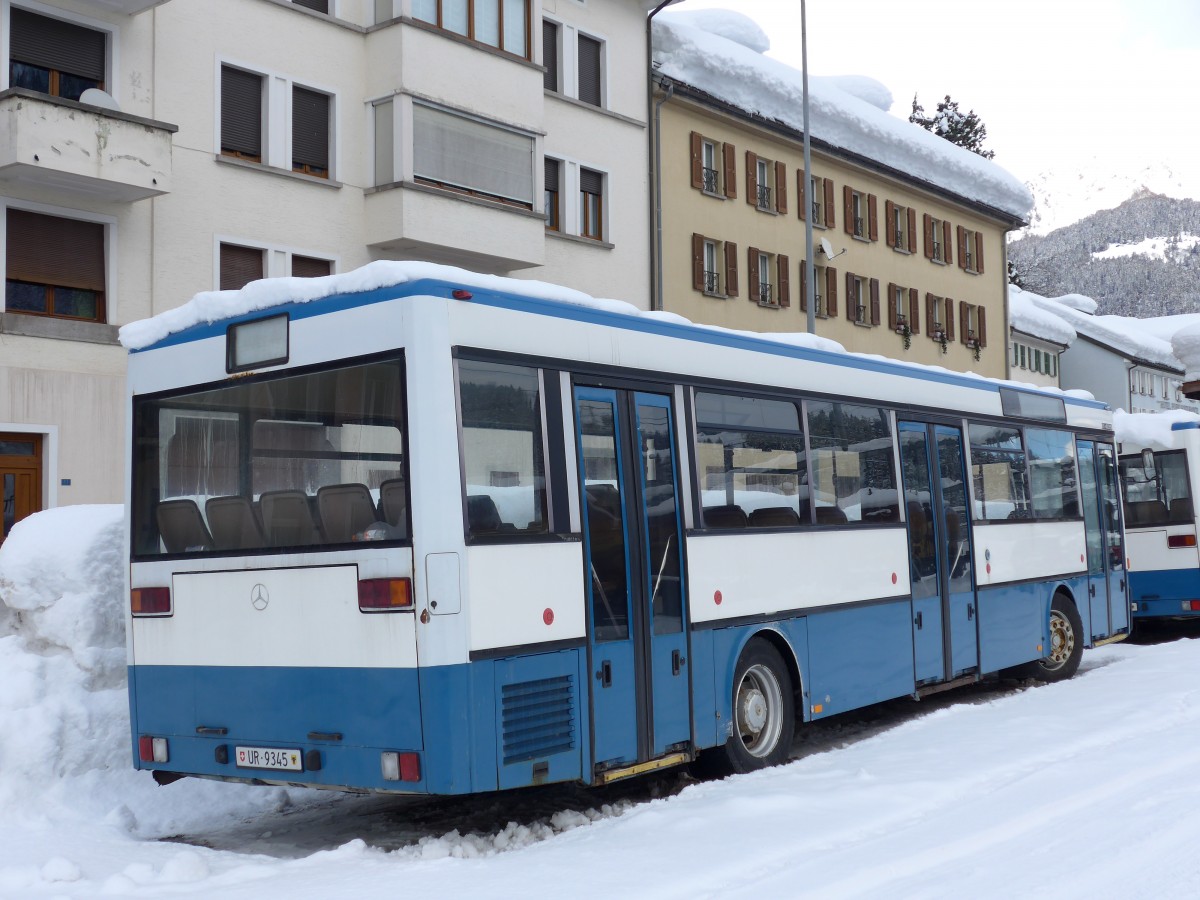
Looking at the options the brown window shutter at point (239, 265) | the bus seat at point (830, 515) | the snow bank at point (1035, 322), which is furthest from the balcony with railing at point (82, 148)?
the snow bank at point (1035, 322)

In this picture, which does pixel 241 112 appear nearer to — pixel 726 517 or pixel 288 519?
pixel 726 517

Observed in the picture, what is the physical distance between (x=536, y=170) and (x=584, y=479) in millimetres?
19897

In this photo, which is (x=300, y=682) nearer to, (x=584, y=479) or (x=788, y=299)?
(x=584, y=479)

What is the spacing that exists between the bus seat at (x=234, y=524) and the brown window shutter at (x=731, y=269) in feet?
93.2

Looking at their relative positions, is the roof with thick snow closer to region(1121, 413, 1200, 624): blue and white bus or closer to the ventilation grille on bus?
region(1121, 413, 1200, 624): blue and white bus

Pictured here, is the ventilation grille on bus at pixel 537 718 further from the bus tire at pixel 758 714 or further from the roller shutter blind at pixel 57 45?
the roller shutter blind at pixel 57 45

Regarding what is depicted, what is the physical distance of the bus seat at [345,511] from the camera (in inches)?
295

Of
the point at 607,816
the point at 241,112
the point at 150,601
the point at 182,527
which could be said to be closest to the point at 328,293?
the point at 182,527

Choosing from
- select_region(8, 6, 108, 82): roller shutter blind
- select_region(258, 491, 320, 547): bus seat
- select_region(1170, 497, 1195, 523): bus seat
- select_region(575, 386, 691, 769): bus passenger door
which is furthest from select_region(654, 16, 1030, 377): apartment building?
select_region(258, 491, 320, 547): bus seat

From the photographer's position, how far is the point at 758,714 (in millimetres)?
9875

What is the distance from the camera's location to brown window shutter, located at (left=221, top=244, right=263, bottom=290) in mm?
23281

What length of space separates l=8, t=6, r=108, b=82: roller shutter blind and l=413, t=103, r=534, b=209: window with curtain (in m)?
5.42

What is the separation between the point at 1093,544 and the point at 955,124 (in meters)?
62.1

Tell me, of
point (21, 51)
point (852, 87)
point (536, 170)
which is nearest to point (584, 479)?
point (21, 51)
